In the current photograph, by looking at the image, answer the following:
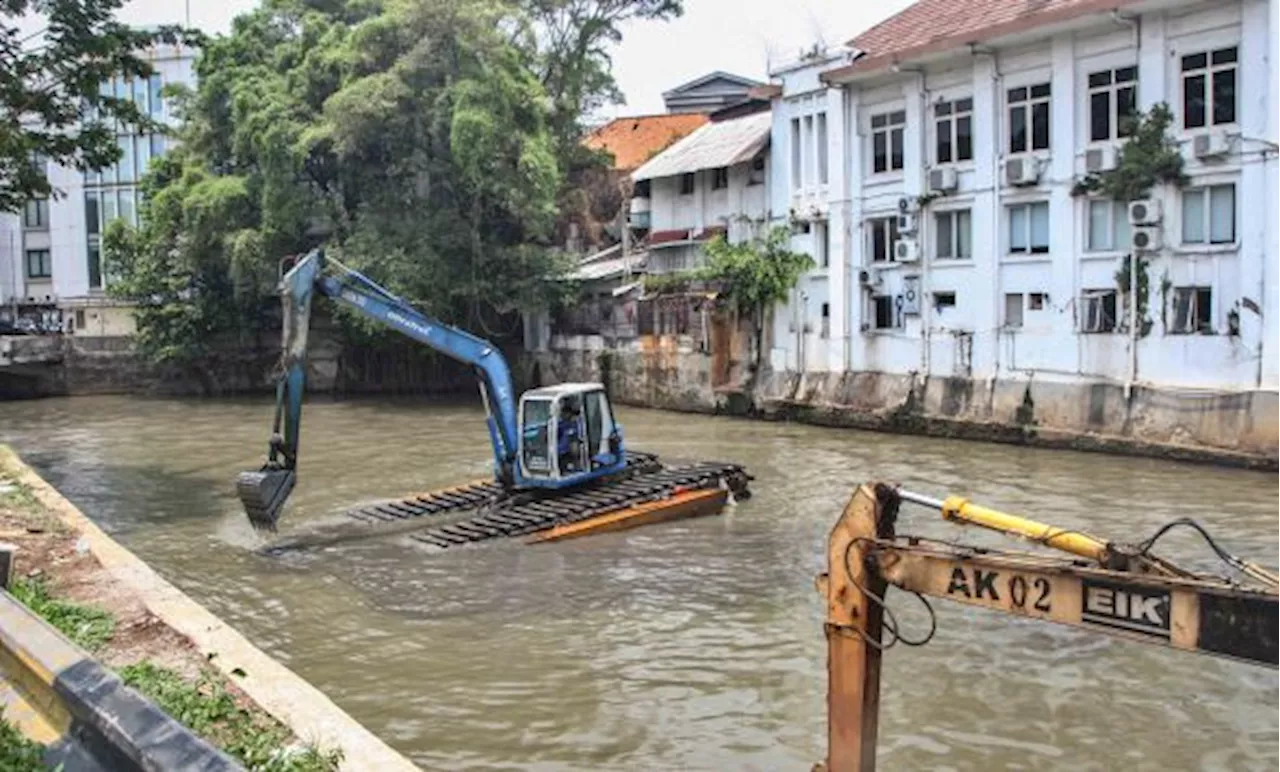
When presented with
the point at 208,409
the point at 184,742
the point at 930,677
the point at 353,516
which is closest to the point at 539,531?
the point at 353,516

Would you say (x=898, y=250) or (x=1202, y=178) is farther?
(x=898, y=250)

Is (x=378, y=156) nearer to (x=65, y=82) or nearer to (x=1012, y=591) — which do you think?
(x=65, y=82)

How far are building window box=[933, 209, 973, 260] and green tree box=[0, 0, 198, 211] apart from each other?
1776 cm

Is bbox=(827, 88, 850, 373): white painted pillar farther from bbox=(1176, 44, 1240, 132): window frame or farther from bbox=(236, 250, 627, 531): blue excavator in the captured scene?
bbox=(236, 250, 627, 531): blue excavator

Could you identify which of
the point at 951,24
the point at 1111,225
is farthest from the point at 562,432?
the point at 951,24

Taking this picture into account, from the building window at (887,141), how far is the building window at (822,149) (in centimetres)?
192

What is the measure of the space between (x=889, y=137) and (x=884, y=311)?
14.5 feet

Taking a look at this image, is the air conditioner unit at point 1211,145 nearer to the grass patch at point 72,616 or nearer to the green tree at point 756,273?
the green tree at point 756,273

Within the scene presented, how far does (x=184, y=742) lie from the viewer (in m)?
3.89

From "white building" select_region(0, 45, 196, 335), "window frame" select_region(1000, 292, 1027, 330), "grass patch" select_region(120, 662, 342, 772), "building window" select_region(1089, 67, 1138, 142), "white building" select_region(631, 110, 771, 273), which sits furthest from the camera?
"white building" select_region(0, 45, 196, 335)

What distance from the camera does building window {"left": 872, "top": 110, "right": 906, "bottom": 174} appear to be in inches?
1264

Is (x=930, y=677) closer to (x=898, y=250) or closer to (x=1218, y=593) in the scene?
(x=1218, y=593)

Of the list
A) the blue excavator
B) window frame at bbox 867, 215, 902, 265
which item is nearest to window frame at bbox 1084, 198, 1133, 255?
window frame at bbox 867, 215, 902, 265

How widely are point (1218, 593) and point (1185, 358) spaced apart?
2120 cm
